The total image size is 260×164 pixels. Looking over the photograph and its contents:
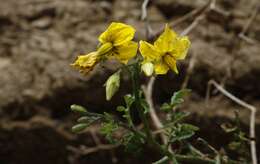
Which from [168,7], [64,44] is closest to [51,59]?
[64,44]

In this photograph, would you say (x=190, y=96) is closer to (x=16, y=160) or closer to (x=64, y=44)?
(x=64, y=44)

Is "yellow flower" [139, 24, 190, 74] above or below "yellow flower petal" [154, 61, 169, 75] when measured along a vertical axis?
above

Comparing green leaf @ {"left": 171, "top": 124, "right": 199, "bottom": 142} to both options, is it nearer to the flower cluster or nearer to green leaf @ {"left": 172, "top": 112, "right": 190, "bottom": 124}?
green leaf @ {"left": 172, "top": 112, "right": 190, "bottom": 124}

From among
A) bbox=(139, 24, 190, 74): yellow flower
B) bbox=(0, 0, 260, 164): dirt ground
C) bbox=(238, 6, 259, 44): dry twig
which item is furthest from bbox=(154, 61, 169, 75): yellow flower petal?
bbox=(238, 6, 259, 44): dry twig

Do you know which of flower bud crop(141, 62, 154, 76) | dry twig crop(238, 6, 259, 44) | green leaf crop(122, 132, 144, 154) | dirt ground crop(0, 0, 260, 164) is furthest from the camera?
dry twig crop(238, 6, 259, 44)

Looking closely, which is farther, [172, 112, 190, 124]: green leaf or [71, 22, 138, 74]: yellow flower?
[172, 112, 190, 124]: green leaf

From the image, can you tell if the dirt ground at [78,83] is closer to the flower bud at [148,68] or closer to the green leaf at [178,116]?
the green leaf at [178,116]

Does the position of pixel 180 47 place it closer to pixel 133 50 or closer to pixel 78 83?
pixel 133 50
